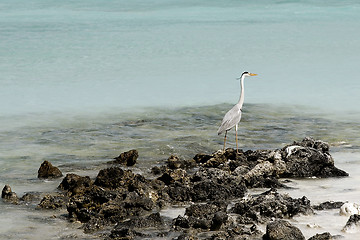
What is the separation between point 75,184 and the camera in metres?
6.78

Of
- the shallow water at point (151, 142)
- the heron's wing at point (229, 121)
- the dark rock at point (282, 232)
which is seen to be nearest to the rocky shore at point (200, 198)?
the dark rock at point (282, 232)

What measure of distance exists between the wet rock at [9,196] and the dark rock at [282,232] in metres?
2.67

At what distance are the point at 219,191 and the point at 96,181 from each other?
132 centimetres

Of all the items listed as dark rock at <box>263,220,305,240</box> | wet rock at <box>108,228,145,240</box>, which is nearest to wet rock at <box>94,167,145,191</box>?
wet rock at <box>108,228,145,240</box>

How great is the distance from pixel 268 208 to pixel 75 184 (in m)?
2.07

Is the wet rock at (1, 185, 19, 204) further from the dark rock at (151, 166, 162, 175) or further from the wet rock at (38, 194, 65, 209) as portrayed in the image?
the dark rock at (151, 166, 162, 175)

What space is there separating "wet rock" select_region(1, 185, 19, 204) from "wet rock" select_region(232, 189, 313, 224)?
223 centimetres

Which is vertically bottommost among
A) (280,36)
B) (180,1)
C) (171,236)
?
(171,236)

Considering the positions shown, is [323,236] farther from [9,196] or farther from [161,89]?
[161,89]

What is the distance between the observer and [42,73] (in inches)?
691

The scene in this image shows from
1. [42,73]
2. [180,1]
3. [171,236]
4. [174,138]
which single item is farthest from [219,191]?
[180,1]

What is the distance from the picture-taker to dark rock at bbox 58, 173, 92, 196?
668 cm

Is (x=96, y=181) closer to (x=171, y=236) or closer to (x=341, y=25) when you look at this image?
(x=171, y=236)

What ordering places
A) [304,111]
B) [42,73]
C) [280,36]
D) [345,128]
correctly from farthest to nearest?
[280,36], [42,73], [304,111], [345,128]
